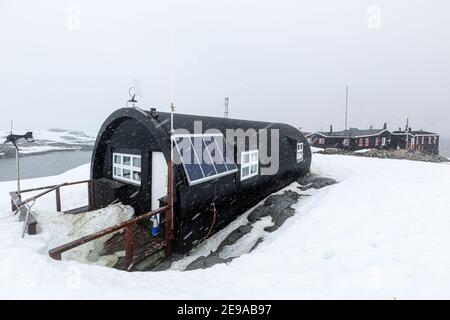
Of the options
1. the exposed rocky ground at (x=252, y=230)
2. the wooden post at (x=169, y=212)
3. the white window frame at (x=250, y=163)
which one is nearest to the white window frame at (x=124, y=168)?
the wooden post at (x=169, y=212)

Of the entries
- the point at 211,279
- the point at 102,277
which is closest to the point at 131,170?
the point at 102,277

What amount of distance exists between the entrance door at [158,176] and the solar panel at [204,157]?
1.12 m

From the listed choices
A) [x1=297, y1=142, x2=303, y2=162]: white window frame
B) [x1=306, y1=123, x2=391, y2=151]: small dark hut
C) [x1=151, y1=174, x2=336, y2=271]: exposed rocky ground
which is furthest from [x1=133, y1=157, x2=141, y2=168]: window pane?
[x1=306, y1=123, x2=391, y2=151]: small dark hut

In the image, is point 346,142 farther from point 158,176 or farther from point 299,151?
point 158,176

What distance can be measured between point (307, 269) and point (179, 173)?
4235 mm

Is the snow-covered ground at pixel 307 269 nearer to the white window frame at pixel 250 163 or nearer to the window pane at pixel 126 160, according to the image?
the white window frame at pixel 250 163

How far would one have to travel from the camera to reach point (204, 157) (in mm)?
8305

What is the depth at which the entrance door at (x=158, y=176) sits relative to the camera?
8414 millimetres

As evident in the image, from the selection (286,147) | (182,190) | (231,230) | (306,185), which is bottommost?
(231,230)

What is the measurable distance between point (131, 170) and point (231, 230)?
14.4 ft

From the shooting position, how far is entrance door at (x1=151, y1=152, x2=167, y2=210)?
8414 mm

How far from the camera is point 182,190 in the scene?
7145mm

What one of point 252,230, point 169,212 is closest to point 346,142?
point 252,230
